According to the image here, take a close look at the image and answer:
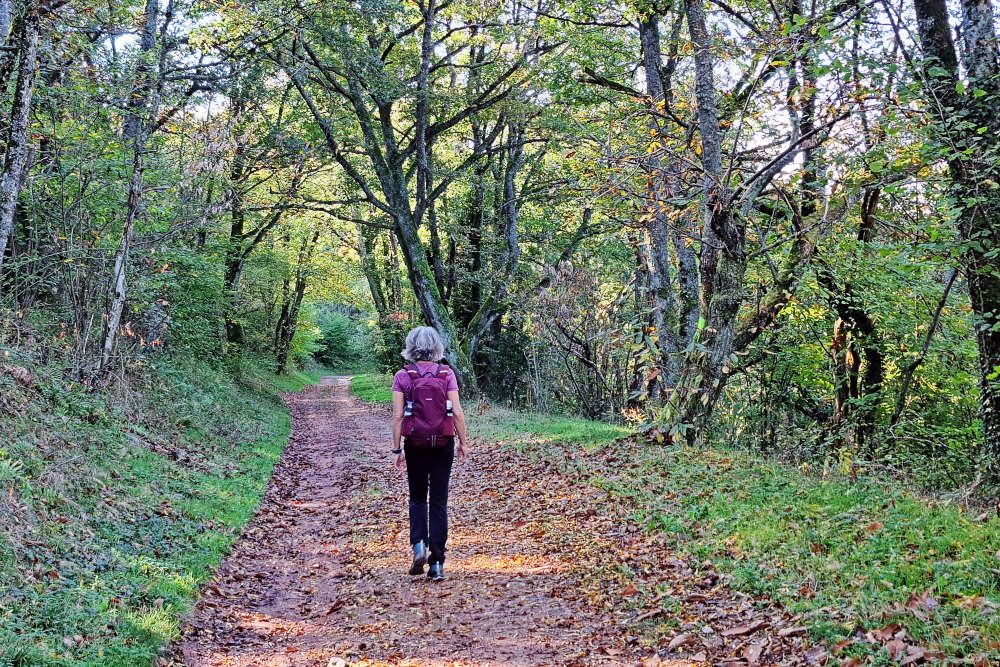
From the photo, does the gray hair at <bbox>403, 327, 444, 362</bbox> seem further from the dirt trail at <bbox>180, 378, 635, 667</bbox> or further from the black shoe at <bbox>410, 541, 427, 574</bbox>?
the dirt trail at <bbox>180, 378, 635, 667</bbox>

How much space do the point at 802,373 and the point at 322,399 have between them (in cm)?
2101

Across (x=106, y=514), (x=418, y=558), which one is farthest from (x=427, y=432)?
(x=106, y=514)

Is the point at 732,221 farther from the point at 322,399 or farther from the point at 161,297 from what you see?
the point at 322,399

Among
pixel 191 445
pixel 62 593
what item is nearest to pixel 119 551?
pixel 62 593

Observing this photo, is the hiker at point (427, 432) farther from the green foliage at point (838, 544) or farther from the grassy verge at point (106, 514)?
the green foliage at point (838, 544)

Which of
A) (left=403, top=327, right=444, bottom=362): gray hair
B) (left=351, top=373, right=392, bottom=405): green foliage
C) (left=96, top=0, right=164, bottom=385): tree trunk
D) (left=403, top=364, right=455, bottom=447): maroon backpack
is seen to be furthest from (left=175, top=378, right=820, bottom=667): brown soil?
(left=351, top=373, right=392, bottom=405): green foliage

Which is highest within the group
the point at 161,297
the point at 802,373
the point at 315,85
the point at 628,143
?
the point at 315,85

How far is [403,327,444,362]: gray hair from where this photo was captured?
258 inches

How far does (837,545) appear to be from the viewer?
18.4 feet

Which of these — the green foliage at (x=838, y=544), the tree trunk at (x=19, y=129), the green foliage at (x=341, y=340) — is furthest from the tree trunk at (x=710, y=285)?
the green foliage at (x=341, y=340)

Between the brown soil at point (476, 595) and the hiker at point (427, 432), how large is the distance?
37 centimetres

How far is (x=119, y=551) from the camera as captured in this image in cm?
641

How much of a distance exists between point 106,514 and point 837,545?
671 centimetres

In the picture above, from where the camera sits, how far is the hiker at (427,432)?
644cm
